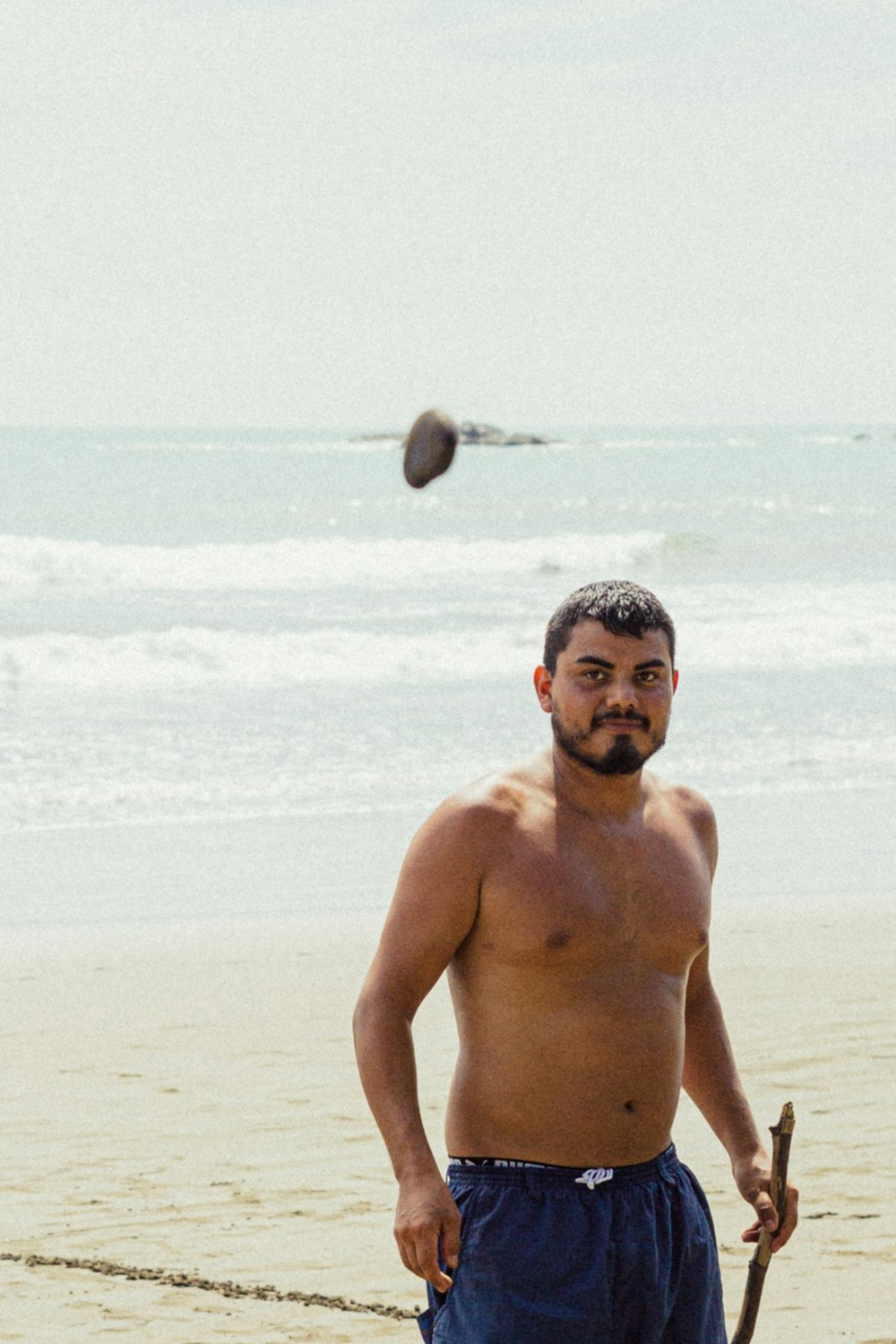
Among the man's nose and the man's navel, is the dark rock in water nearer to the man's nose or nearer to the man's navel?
the man's nose

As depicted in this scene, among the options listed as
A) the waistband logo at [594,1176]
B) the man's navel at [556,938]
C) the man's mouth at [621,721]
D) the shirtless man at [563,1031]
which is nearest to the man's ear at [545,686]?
the shirtless man at [563,1031]

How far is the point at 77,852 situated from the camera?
32.4 feet

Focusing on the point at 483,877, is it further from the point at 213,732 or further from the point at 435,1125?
the point at 213,732

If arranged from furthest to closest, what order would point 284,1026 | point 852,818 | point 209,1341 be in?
1. point 852,818
2. point 284,1026
3. point 209,1341

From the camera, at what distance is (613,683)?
2.79 m

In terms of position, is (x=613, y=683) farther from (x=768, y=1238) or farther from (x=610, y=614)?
(x=768, y=1238)

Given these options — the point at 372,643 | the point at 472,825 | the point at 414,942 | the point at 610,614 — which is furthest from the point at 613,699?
the point at 372,643

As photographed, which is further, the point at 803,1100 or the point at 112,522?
the point at 112,522

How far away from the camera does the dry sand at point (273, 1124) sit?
464cm

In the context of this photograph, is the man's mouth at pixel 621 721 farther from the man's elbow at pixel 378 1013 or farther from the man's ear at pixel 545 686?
the man's elbow at pixel 378 1013

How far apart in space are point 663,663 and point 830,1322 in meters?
2.28

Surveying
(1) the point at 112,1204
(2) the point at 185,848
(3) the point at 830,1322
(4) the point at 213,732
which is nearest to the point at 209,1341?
(1) the point at 112,1204

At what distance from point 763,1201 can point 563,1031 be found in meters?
0.43

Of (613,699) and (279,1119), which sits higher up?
(613,699)
